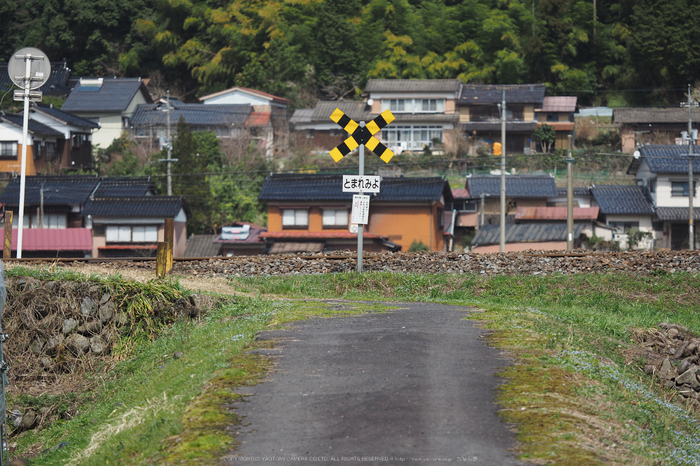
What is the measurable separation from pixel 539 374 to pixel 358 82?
54.7 meters

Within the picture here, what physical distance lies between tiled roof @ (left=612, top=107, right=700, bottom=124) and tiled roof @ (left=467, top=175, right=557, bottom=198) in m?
11.7

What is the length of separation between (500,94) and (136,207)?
89.4 feet

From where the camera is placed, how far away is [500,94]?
54438mm

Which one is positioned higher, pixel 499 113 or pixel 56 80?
pixel 56 80

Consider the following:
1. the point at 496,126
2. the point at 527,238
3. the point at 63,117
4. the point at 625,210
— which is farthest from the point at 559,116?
the point at 63,117

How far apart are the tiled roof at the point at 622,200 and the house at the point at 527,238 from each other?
271cm

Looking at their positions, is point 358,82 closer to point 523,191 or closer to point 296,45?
point 296,45

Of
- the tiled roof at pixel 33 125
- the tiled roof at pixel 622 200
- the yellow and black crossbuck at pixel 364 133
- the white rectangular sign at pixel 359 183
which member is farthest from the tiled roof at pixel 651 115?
the white rectangular sign at pixel 359 183

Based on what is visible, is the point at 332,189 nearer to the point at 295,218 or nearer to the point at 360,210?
the point at 295,218

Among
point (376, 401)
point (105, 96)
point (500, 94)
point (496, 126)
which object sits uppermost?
point (105, 96)

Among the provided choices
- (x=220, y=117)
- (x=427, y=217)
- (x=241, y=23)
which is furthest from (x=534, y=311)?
(x=241, y=23)

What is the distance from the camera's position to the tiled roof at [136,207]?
1455 inches

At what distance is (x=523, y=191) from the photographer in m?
43.3

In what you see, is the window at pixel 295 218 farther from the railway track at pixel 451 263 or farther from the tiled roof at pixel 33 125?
the railway track at pixel 451 263
